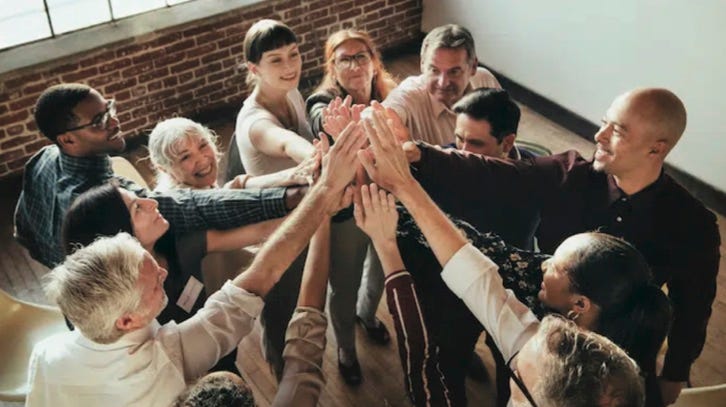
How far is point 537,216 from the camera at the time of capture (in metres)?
2.58

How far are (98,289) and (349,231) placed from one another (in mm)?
1222

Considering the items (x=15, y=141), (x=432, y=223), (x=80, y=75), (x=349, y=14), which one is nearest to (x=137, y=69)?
(x=80, y=75)

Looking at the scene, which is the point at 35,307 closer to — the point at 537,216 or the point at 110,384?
the point at 110,384

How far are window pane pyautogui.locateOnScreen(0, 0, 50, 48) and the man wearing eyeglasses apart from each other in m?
2.35

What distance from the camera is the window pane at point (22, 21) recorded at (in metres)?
4.64

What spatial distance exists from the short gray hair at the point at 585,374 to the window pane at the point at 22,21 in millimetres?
4175

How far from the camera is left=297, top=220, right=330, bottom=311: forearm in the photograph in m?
2.00

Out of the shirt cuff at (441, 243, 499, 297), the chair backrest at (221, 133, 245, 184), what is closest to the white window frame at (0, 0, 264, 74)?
the chair backrest at (221, 133, 245, 184)

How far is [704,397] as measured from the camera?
7.79 feet

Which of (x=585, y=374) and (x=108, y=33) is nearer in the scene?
(x=585, y=374)

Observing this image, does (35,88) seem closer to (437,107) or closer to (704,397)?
(437,107)

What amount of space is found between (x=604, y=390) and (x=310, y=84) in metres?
4.27

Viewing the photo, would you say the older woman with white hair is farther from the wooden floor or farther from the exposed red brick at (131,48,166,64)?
the exposed red brick at (131,48,166,64)

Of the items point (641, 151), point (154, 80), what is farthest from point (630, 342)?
point (154, 80)
